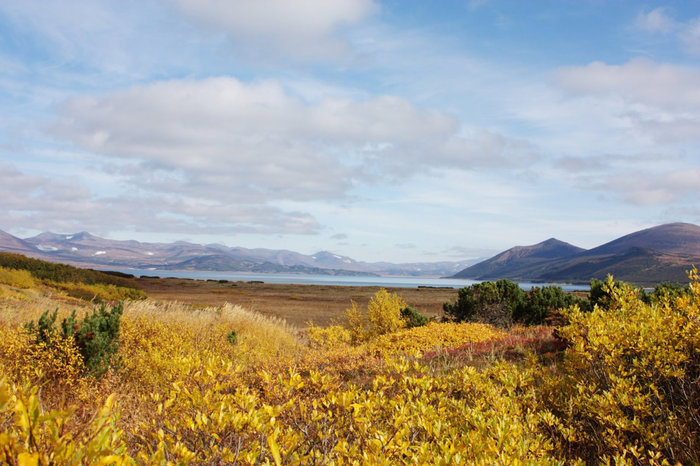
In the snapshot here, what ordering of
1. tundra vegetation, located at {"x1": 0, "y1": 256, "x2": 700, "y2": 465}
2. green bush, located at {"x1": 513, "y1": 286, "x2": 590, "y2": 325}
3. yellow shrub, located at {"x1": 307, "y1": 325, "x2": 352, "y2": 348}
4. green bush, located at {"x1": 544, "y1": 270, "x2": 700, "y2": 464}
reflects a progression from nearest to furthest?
tundra vegetation, located at {"x1": 0, "y1": 256, "x2": 700, "y2": 465} → green bush, located at {"x1": 544, "y1": 270, "x2": 700, "y2": 464} → yellow shrub, located at {"x1": 307, "y1": 325, "x2": 352, "y2": 348} → green bush, located at {"x1": 513, "y1": 286, "x2": 590, "y2": 325}

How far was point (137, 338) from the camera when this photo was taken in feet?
31.5

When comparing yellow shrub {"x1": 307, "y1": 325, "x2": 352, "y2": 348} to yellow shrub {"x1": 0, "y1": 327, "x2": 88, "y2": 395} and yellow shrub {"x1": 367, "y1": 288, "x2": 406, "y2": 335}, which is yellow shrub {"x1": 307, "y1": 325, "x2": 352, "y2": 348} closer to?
yellow shrub {"x1": 367, "y1": 288, "x2": 406, "y2": 335}

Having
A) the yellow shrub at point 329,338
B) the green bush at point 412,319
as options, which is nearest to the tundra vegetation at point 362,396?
the yellow shrub at point 329,338

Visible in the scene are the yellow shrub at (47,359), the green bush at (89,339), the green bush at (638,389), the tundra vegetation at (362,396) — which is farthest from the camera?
the green bush at (89,339)

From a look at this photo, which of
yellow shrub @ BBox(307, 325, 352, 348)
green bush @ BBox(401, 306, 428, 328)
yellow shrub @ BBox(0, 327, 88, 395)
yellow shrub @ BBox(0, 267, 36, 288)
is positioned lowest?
yellow shrub @ BBox(307, 325, 352, 348)

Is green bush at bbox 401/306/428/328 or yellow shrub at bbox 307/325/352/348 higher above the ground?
green bush at bbox 401/306/428/328

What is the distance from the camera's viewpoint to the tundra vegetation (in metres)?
2.47

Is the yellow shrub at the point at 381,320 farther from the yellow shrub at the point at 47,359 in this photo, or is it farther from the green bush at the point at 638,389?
the green bush at the point at 638,389

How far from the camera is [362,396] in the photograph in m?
3.48

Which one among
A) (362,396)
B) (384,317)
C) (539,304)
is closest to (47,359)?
(362,396)

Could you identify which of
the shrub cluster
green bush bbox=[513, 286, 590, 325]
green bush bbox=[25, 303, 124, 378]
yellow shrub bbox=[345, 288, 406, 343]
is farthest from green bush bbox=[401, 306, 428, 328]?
green bush bbox=[25, 303, 124, 378]

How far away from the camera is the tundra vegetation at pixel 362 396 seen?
97.3 inches

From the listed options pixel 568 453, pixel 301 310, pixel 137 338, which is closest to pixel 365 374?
pixel 568 453

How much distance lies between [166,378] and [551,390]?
652 centimetres
